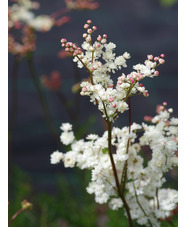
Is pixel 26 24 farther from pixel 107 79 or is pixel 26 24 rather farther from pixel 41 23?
pixel 107 79

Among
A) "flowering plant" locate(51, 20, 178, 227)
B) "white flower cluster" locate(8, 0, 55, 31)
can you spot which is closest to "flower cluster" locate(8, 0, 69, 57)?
"white flower cluster" locate(8, 0, 55, 31)

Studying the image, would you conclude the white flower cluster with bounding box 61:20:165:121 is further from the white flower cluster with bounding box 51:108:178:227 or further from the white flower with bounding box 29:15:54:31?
the white flower with bounding box 29:15:54:31

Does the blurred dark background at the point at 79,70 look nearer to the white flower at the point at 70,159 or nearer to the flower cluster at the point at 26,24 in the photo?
the flower cluster at the point at 26,24

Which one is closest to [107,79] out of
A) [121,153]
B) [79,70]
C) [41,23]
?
[121,153]

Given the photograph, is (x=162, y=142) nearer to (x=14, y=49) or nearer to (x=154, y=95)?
(x=14, y=49)
